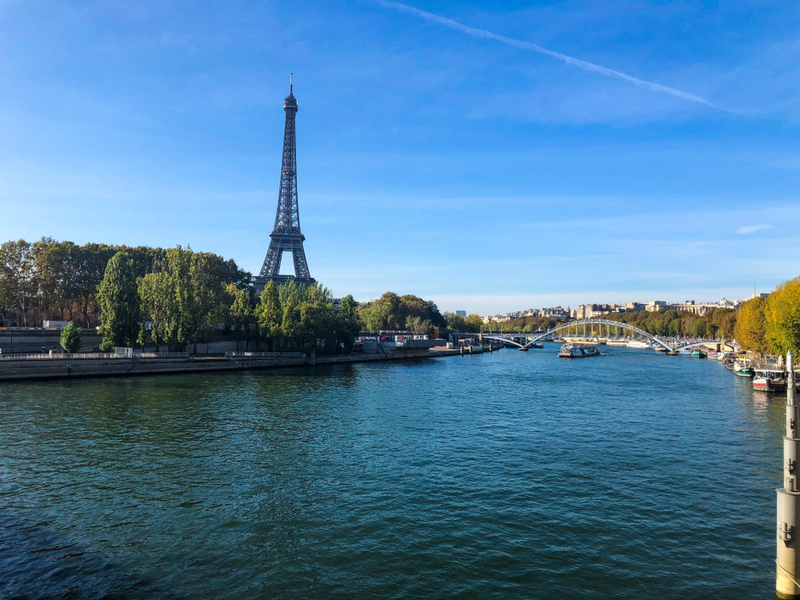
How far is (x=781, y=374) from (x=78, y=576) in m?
59.6

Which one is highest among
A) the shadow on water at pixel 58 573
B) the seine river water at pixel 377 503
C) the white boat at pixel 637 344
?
the white boat at pixel 637 344

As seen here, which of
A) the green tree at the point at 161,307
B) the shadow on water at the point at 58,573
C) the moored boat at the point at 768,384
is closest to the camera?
the shadow on water at the point at 58,573

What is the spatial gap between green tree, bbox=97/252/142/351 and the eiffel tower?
158 ft

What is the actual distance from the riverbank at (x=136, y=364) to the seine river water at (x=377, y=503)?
38.5ft

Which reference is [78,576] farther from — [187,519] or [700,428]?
[700,428]

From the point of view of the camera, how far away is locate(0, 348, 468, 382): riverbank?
143 feet

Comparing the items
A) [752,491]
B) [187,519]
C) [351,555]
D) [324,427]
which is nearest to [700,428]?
[752,491]

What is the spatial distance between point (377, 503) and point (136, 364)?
42816mm

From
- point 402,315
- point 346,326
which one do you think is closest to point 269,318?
point 346,326

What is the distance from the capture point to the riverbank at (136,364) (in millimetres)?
43500

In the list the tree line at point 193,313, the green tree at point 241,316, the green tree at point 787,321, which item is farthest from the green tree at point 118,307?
the green tree at point 787,321

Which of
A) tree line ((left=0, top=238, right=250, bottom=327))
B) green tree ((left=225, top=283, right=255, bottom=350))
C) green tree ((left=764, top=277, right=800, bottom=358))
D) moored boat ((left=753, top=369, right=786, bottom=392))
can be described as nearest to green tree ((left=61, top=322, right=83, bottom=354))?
tree line ((left=0, top=238, right=250, bottom=327))

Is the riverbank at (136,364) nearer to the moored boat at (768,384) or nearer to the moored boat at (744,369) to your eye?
the moored boat at (768,384)

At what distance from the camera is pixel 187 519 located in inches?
571
